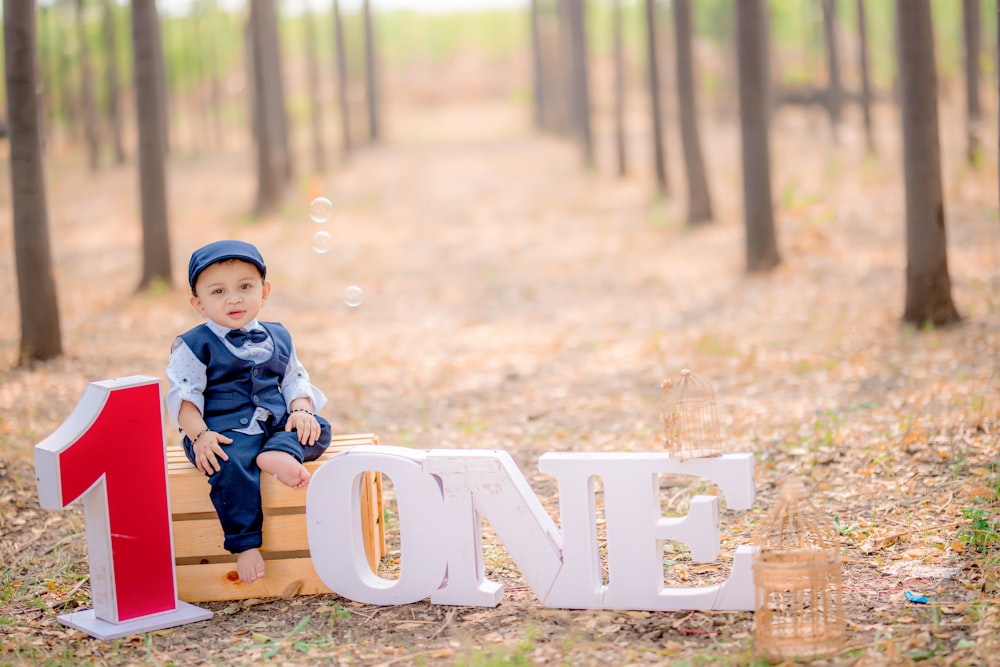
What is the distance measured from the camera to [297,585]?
443 cm

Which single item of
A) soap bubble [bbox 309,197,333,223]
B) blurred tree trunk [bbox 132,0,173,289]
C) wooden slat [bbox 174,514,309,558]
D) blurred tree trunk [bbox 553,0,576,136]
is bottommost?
wooden slat [bbox 174,514,309,558]

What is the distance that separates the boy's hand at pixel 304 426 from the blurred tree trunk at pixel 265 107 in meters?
14.6

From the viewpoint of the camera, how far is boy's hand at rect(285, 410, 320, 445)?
433 centimetres

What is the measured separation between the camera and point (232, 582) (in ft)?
14.5

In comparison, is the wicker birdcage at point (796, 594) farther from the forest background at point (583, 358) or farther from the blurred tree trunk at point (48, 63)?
the blurred tree trunk at point (48, 63)

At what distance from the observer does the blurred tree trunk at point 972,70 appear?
16.1 m

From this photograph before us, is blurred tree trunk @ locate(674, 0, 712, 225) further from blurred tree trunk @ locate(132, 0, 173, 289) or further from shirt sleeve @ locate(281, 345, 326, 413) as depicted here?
shirt sleeve @ locate(281, 345, 326, 413)

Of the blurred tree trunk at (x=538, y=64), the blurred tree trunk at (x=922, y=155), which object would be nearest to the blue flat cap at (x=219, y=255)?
the blurred tree trunk at (x=922, y=155)

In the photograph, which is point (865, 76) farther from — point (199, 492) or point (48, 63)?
point (48, 63)

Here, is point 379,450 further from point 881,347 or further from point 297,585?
point 881,347

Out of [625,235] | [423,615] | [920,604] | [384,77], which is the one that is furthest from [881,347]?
[384,77]

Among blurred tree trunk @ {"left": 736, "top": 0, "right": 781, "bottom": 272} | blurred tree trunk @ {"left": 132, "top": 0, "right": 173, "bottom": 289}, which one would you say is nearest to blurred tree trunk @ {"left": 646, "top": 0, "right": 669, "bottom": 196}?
blurred tree trunk @ {"left": 736, "top": 0, "right": 781, "bottom": 272}

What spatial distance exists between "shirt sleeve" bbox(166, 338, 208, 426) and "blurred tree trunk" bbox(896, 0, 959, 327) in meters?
6.58

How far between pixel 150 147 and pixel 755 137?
7130 millimetres
